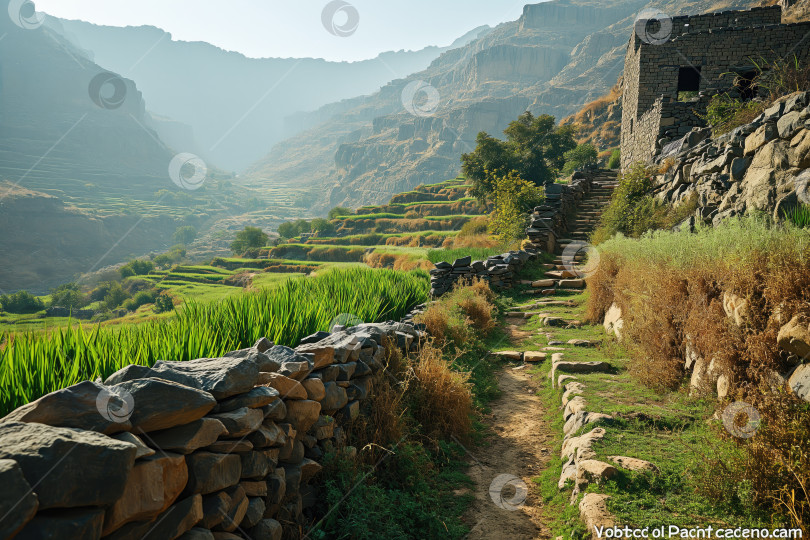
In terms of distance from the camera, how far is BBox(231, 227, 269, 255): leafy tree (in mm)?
79688

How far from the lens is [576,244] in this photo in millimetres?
14609

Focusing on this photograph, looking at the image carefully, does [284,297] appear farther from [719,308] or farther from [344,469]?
[719,308]

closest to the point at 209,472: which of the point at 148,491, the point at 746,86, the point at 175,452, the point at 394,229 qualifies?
the point at 175,452

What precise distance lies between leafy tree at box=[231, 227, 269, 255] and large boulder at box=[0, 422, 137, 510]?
267ft

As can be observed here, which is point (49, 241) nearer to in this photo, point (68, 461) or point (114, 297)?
point (114, 297)

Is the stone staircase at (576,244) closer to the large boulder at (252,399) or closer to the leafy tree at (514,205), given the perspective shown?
the leafy tree at (514,205)

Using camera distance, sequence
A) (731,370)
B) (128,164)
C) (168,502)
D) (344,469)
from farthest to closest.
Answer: (128,164)
(731,370)
(344,469)
(168,502)

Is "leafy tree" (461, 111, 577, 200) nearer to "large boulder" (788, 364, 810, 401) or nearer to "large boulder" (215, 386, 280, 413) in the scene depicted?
"large boulder" (788, 364, 810, 401)

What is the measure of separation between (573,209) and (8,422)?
63.3ft

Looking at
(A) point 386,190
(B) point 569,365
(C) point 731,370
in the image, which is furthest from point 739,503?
(A) point 386,190

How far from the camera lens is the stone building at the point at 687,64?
16.0 metres

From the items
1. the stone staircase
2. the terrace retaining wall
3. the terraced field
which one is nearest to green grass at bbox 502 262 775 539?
the stone staircase

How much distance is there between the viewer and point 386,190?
170500 mm

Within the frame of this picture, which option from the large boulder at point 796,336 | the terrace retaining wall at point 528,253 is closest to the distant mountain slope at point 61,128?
the terrace retaining wall at point 528,253
